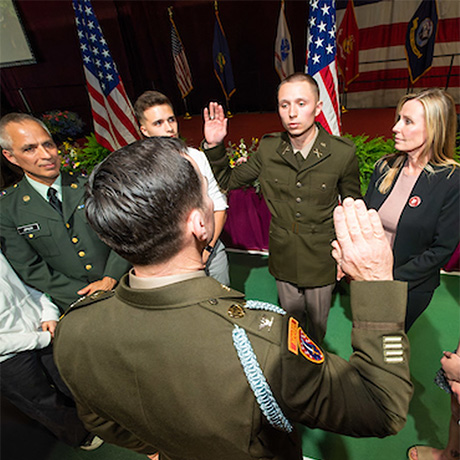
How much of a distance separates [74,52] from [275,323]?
1200 cm

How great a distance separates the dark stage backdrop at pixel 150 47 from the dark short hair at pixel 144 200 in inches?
420

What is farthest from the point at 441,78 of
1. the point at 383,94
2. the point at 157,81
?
the point at 157,81

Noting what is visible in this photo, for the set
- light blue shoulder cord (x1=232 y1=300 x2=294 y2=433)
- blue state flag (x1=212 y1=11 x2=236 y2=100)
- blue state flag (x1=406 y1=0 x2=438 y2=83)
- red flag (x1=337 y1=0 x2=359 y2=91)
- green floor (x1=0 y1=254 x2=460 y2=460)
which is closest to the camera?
light blue shoulder cord (x1=232 y1=300 x2=294 y2=433)

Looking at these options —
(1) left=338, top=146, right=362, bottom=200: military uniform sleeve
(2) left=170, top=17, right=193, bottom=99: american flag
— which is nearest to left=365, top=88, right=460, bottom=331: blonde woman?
(1) left=338, top=146, right=362, bottom=200: military uniform sleeve

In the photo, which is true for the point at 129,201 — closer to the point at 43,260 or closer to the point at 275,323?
the point at 275,323

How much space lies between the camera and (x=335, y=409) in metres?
0.70

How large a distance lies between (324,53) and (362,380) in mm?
3649

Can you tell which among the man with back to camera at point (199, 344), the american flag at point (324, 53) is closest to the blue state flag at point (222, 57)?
the american flag at point (324, 53)

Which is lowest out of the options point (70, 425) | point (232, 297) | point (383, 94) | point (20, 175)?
point (70, 425)

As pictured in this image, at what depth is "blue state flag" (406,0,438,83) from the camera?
6051 mm

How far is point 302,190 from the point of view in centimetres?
196

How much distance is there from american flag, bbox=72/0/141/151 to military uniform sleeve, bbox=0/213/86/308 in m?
2.89

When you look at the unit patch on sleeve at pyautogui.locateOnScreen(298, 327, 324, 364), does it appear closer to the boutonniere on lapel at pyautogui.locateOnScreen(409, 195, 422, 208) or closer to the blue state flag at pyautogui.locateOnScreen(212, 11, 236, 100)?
the boutonniere on lapel at pyautogui.locateOnScreen(409, 195, 422, 208)

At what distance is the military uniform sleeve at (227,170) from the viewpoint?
2002mm
